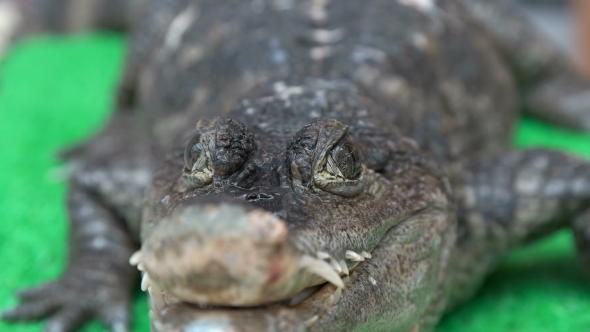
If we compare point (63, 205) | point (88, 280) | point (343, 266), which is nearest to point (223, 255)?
point (343, 266)

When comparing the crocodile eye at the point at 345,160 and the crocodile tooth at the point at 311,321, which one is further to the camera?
the crocodile eye at the point at 345,160

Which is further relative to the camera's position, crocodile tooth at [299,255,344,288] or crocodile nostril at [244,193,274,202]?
crocodile nostril at [244,193,274,202]

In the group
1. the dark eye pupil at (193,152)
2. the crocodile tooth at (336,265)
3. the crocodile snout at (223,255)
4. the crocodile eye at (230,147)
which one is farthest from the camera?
the dark eye pupil at (193,152)

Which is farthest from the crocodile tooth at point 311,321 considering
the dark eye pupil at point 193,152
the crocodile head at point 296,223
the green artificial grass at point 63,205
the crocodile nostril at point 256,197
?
the green artificial grass at point 63,205

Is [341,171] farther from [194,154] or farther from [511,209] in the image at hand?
[511,209]

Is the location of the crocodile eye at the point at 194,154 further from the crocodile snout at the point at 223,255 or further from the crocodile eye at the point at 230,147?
the crocodile snout at the point at 223,255

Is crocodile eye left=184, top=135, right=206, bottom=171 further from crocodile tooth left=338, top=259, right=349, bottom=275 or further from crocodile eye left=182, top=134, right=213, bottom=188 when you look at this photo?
crocodile tooth left=338, top=259, right=349, bottom=275

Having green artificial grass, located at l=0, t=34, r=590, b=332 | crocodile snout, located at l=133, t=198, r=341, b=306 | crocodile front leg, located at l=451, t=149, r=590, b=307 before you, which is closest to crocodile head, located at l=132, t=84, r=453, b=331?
crocodile snout, located at l=133, t=198, r=341, b=306

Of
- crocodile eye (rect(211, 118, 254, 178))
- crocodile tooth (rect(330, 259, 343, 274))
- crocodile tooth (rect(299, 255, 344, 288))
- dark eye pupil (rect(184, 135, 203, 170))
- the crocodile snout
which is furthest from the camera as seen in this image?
dark eye pupil (rect(184, 135, 203, 170))
